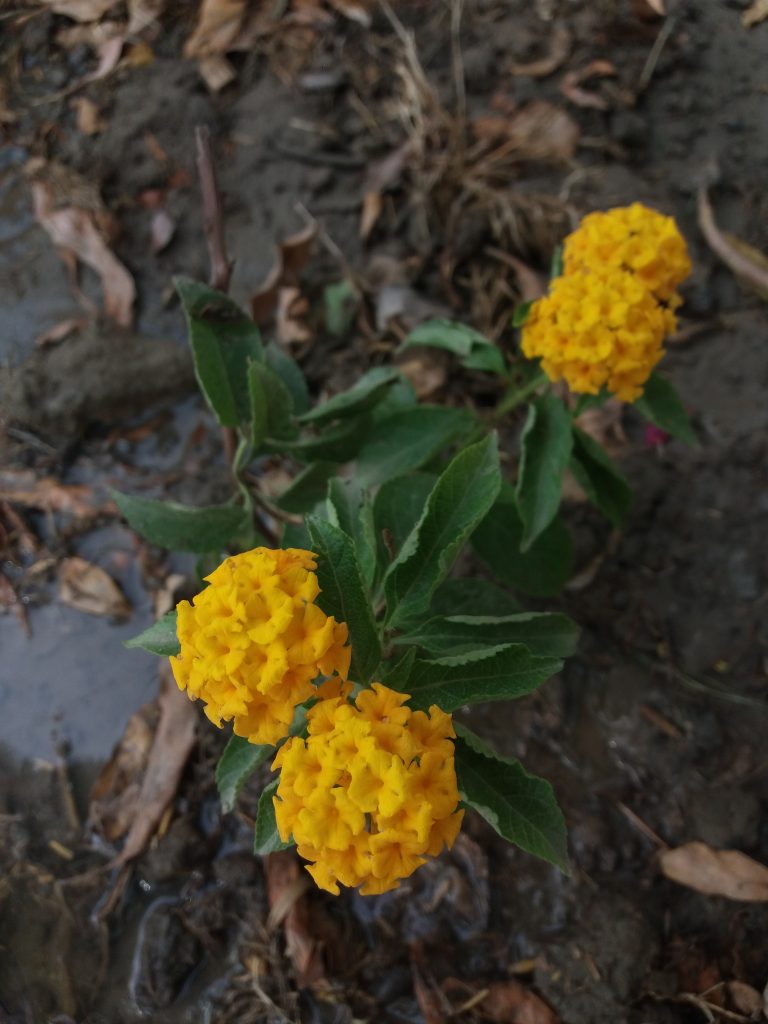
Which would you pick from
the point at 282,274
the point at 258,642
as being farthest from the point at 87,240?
the point at 258,642

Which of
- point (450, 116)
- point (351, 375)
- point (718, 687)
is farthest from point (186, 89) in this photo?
point (718, 687)

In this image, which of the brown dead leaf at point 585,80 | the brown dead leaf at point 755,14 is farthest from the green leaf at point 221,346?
the brown dead leaf at point 755,14

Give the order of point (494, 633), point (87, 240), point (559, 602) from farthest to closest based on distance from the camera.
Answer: point (87, 240) → point (559, 602) → point (494, 633)

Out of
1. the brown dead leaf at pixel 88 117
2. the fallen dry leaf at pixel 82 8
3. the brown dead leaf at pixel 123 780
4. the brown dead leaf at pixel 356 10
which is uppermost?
the fallen dry leaf at pixel 82 8

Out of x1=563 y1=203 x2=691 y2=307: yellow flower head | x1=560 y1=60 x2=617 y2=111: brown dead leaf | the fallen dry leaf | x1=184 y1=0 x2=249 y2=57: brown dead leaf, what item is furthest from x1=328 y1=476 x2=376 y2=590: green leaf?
the fallen dry leaf

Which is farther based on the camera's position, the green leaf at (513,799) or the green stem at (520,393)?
the green stem at (520,393)

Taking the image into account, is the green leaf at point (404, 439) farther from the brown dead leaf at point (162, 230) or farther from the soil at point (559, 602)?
the brown dead leaf at point (162, 230)

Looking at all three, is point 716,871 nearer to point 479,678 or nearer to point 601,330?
point 479,678
